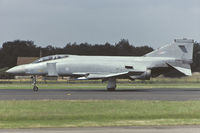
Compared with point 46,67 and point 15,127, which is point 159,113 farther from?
point 46,67

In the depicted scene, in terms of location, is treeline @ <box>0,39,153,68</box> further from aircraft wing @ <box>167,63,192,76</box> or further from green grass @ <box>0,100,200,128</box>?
green grass @ <box>0,100,200,128</box>

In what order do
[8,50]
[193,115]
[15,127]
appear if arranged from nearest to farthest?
[15,127], [193,115], [8,50]

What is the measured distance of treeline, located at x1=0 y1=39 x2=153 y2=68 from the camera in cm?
6988

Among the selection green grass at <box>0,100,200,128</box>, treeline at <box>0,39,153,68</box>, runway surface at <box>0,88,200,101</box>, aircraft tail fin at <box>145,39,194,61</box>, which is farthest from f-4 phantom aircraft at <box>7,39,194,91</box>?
Result: treeline at <box>0,39,153,68</box>

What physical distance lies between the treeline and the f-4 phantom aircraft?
3327 cm

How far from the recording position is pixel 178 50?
35312 mm

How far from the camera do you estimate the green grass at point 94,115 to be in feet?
41.4

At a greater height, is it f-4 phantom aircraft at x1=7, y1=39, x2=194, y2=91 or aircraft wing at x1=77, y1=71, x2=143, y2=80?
f-4 phantom aircraft at x1=7, y1=39, x2=194, y2=91

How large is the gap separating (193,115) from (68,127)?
6194 millimetres

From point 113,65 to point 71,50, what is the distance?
42.2 metres

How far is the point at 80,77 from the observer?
32969 millimetres

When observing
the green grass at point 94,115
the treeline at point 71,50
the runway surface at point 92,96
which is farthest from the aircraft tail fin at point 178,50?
the treeline at point 71,50

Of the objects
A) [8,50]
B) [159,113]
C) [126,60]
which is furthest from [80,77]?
[8,50]

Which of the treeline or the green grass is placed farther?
the treeline
